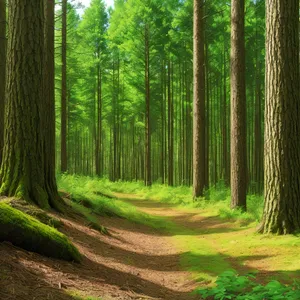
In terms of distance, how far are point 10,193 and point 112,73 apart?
30.1 meters

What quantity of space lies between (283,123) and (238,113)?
431 centimetres

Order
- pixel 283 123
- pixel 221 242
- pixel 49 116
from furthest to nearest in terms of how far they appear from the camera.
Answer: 1. pixel 49 116
2. pixel 221 242
3. pixel 283 123

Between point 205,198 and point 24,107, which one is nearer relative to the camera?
point 24,107

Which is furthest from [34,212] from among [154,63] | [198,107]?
[154,63]

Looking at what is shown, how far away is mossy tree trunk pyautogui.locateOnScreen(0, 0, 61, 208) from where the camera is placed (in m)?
7.30

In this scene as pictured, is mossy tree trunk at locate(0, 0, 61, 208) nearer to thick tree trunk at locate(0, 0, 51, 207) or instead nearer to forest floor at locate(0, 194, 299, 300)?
thick tree trunk at locate(0, 0, 51, 207)

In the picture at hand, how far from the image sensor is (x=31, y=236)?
195 inches

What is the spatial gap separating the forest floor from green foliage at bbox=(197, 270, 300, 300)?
0.57 metres

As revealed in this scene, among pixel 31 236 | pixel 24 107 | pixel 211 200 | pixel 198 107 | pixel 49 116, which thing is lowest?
pixel 211 200

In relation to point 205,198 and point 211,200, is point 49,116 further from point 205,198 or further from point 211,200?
point 205,198

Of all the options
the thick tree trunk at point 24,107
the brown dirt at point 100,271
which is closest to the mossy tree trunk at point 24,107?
the thick tree trunk at point 24,107

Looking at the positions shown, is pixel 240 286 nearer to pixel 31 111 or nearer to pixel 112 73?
pixel 31 111

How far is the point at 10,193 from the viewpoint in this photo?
7168mm

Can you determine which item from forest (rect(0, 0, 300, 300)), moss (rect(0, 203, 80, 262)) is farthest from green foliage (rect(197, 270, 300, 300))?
moss (rect(0, 203, 80, 262))
